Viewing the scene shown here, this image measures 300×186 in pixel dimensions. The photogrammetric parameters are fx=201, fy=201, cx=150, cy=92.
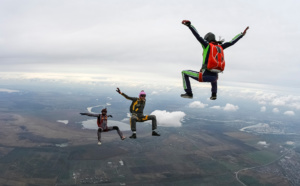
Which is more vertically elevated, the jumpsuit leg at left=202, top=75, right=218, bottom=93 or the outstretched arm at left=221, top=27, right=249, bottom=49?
the outstretched arm at left=221, top=27, right=249, bottom=49

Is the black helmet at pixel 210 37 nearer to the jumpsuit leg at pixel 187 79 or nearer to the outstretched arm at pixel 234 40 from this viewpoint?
the outstretched arm at pixel 234 40

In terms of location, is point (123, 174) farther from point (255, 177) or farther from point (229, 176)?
point (255, 177)

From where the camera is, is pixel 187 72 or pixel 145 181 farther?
pixel 145 181

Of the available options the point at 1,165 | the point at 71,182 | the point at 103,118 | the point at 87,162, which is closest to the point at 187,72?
the point at 103,118

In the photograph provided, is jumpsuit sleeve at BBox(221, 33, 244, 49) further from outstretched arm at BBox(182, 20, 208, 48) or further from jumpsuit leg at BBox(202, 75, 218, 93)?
jumpsuit leg at BBox(202, 75, 218, 93)

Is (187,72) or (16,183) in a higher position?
(187,72)

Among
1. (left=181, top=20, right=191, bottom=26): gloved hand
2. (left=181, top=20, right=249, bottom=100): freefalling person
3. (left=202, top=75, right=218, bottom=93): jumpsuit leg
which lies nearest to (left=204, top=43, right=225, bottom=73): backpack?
(left=181, top=20, right=249, bottom=100): freefalling person

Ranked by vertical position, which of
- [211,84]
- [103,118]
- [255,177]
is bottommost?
[255,177]

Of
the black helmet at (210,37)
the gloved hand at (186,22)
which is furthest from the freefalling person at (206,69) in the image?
the gloved hand at (186,22)
